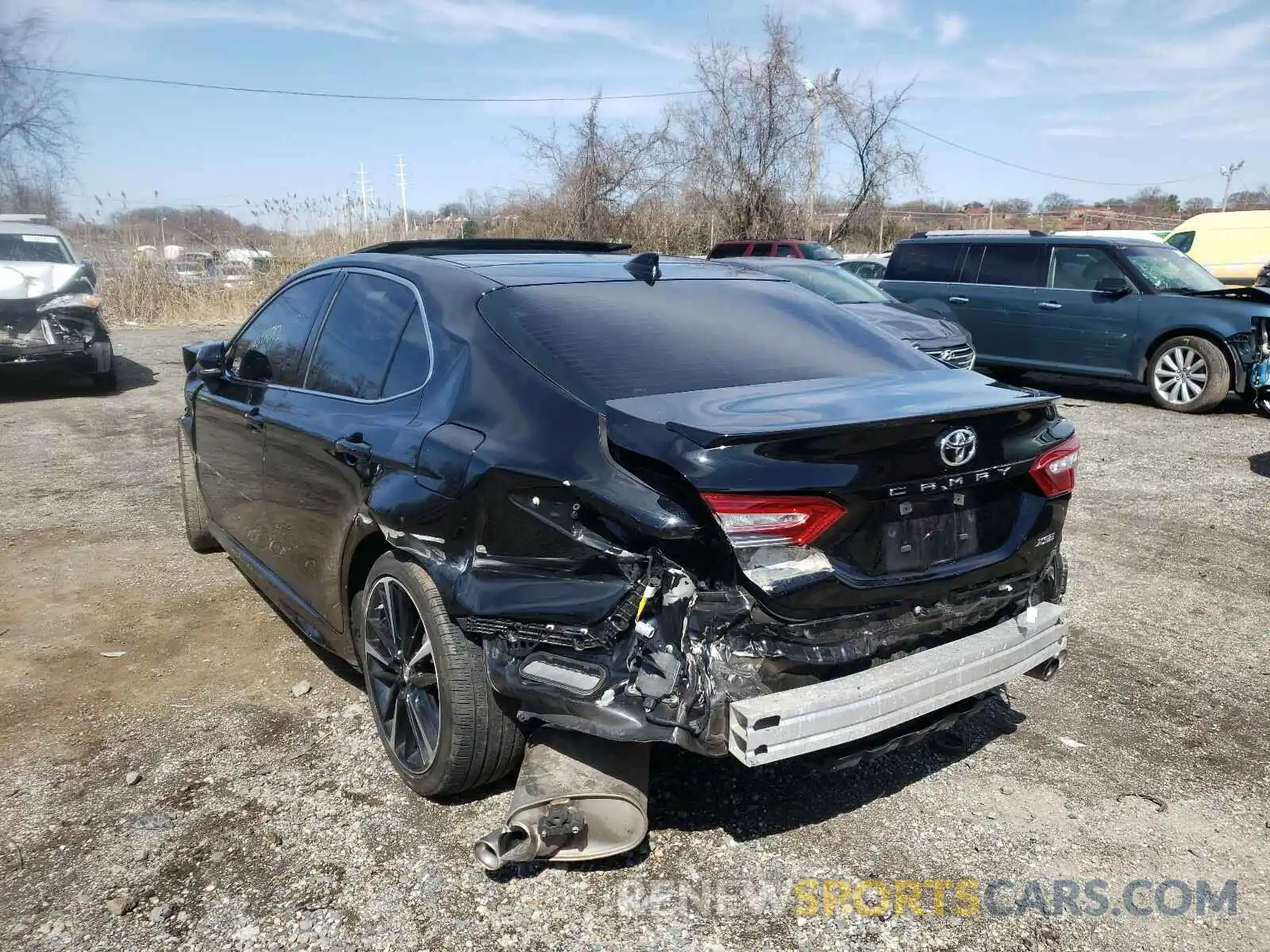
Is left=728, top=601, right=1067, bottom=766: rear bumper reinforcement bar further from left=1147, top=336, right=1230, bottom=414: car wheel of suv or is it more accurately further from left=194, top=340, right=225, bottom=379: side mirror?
left=1147, top=336, right=1230, bottom=414: car wheel of suv

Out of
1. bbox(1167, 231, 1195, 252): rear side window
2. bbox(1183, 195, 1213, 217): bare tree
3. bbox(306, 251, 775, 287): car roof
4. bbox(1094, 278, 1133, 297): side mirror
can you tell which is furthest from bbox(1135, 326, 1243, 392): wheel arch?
bbox(1183, 195, 1213, 217): bare tree

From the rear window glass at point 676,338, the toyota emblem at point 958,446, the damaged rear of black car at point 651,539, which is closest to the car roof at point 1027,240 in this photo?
the rear window glass at point 676,338

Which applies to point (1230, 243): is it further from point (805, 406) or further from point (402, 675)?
point (402, 675)

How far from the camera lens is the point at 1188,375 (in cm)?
1010

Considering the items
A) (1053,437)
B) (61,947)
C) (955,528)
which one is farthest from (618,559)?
(61,947)

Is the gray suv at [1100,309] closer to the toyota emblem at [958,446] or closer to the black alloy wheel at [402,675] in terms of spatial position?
the toyota emblem at [958,446]

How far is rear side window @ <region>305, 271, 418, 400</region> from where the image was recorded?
10.9 ft

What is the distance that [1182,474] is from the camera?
293 inches

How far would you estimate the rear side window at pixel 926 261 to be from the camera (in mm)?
11922

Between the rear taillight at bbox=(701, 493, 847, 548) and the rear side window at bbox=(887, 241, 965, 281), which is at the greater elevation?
the rear side window at bbox=(887, 241, 965, 281)

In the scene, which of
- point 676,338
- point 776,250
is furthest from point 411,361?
point 776,250

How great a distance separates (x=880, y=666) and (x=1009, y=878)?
0.77m

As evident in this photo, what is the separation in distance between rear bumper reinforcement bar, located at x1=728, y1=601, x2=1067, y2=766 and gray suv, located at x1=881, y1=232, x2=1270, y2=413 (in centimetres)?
862

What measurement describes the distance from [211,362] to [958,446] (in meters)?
3.60
